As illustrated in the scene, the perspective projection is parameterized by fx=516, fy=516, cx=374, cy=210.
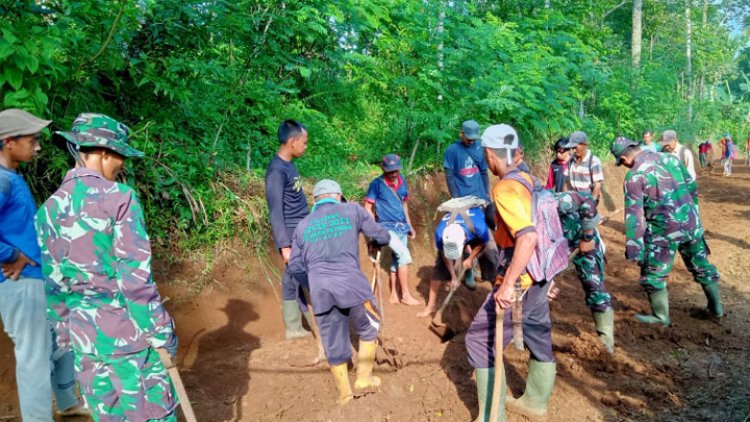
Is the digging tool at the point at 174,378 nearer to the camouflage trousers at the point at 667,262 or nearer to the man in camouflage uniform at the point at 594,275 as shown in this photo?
the man in camouflage uniform at the point at 594,275

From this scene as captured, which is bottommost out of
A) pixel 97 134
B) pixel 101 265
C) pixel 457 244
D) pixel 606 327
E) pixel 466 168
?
pixel 606 327

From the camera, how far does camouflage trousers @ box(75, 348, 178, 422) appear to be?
262cm

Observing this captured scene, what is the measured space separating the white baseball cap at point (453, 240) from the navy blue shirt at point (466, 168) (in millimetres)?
1105

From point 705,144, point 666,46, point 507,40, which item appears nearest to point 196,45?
point 507,40

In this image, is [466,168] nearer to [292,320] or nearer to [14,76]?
[292,320]

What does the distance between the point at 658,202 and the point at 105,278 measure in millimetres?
5059

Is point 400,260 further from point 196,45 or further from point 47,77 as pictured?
point 47,77

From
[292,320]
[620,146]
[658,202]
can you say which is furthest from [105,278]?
[658,202]

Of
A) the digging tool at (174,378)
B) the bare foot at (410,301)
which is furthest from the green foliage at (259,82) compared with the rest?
the digging tool at (174,378)

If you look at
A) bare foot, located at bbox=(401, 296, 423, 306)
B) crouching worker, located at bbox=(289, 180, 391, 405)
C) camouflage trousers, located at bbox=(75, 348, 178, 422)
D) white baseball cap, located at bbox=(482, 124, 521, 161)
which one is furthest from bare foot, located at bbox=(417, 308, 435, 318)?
camouflage trousers, located at bbox=(75, 348, 178, 422)

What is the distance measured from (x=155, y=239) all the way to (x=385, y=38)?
4789 mm

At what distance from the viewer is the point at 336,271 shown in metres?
4.00

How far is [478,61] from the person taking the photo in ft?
28.8

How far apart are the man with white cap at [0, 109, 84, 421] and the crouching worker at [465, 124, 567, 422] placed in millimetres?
2797
